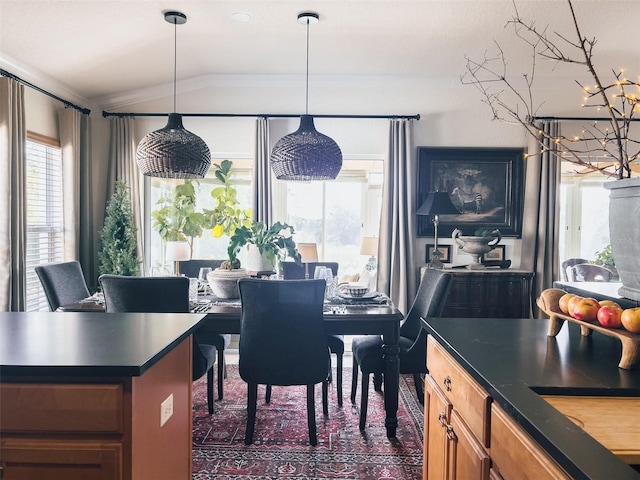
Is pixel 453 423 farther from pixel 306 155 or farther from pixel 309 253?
pixel 309 253

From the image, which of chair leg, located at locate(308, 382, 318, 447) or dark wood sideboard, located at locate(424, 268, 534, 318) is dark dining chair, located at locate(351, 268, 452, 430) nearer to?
chair leg, located at locate(308, 382, 318, 447)

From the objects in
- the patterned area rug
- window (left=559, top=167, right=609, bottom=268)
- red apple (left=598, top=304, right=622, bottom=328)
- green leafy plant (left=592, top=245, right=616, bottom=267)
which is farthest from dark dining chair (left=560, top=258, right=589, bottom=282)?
red apple (left=598, top=304, right=622, bottom=328)

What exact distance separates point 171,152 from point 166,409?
6.11 ft

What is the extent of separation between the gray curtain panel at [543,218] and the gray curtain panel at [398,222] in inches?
47.4

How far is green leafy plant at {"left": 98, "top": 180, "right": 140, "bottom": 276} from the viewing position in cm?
485

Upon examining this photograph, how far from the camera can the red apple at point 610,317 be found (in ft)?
Result: 4.76

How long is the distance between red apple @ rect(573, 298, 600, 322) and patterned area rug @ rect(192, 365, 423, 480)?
4.72ft

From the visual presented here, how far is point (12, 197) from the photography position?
373 cm

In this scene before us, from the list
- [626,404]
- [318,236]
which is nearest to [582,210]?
[318,236]

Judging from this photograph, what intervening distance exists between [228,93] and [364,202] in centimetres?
190

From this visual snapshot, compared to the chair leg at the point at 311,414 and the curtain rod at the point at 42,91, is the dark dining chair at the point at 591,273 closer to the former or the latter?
the chair leg at the point at 311,414

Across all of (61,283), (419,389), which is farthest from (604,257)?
(61,283)

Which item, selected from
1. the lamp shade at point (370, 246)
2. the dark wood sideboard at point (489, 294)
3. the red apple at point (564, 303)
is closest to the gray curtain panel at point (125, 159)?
the lamp shade at point (370, 246)

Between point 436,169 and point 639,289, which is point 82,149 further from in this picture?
point 639,289
